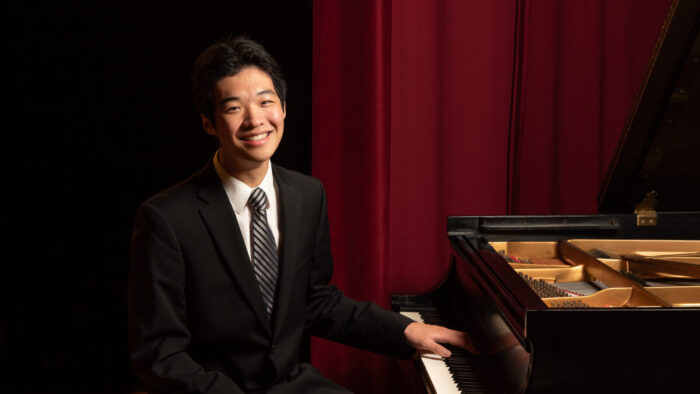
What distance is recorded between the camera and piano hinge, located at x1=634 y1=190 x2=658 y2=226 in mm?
1947

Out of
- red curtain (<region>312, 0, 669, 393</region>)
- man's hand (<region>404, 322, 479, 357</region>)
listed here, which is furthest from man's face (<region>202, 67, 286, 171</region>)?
red curtain (<region>312, 0, 669, 393</region>)

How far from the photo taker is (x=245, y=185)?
1.39 m

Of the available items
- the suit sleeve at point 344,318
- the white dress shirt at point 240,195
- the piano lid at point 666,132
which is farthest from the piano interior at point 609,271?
the white dress shirt at point 240,195

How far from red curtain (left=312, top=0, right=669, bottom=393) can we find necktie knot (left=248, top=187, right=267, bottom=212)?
96 centimetres

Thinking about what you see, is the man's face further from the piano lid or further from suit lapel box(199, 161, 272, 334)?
the piano lid

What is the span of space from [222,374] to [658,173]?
159 centimetres

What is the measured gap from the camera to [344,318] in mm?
1573

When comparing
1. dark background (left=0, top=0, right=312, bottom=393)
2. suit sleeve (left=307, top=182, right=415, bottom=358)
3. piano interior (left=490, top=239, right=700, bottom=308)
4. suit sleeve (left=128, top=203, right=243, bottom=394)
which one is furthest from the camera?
dark background (left=0, top=0, right=312, bottom=393)

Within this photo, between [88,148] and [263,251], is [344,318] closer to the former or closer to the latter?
[263,251]

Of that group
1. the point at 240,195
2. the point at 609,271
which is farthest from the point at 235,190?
the point at 609,271

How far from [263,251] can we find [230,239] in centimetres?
10

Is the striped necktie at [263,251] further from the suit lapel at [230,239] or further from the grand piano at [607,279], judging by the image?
the grand piano at [607,279]

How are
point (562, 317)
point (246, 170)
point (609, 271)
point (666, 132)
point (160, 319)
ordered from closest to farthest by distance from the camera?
point (562, 317) → point (160, 319) → point (246, 170) → point (609, 271) → point (666, 132)

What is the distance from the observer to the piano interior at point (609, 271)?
1.36 meters
